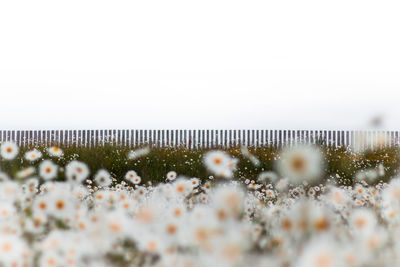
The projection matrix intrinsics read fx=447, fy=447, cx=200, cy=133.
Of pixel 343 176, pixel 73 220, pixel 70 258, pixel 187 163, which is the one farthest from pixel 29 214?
pixel 343 176

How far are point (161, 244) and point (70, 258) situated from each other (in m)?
0.40

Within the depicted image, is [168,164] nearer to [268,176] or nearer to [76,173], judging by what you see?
[268,176]

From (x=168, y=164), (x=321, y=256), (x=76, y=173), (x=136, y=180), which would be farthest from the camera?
(x=168, y=164)

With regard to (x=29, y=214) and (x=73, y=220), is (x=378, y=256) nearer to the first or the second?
(x=73, y=220)

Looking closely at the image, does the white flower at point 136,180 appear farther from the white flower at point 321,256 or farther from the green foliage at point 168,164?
the green foliage at point 168,164

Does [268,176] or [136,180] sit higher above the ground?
[136,180]

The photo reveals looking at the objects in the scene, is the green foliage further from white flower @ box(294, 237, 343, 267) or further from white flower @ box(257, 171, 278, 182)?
white flower @ box(294, 237, 343, 267)

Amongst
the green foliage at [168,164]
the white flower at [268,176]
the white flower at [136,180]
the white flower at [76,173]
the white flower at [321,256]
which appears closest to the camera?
the white flower at [321,256]

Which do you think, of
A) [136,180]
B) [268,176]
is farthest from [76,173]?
[268,176]

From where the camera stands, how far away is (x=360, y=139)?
64.3ft

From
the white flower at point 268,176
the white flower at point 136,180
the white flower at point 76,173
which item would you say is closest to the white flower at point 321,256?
the white flower at point 76,173

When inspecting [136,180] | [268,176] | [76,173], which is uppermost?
[76,173]

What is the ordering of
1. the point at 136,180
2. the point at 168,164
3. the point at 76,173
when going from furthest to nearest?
the point at 168,164
the point at 136,180
the point at 76,173

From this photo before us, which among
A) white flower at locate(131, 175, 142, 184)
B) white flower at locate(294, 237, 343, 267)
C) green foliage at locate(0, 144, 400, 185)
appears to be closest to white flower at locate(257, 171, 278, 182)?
green foliage at locate(0, 144, 400, 185)
